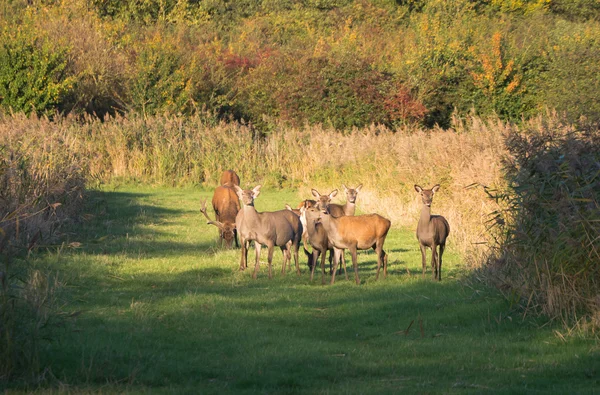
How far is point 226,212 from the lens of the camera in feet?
63.9

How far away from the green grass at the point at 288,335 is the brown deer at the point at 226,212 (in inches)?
75.0

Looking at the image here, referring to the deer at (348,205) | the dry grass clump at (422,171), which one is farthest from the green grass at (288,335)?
the dry grass clump at (422,171)

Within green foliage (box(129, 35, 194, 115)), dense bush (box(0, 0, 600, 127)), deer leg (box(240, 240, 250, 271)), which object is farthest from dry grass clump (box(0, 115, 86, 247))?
green foliage (box(129, 35, 194, 115))

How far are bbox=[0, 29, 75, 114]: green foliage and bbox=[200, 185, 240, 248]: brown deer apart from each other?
895 inches

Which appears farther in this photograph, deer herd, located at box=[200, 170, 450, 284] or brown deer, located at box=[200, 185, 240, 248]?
brown deer, located at box=[200, 185, 240, 248]

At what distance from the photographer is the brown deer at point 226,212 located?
61.8 ft

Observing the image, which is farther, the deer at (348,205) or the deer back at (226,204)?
the deer back at (226,204)

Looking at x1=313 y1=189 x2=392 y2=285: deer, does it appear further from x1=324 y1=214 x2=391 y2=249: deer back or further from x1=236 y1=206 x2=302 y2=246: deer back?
x1=236 y1=206 x2=302 y2=246: deer back

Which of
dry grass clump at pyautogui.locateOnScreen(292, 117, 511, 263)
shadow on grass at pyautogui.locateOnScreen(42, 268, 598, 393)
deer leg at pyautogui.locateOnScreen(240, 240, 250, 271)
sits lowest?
shadow on grass at pyautogui.locateOnScreen(42, 268, 598, 393)

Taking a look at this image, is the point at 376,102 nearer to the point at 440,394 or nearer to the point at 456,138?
the point at 456,138

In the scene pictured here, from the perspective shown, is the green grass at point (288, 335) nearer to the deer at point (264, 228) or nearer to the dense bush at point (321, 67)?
the deer at point (264, 228)

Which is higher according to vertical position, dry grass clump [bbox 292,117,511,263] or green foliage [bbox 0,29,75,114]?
green foliage [bbox 0,29,75,114]

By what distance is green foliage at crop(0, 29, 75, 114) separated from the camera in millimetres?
40844

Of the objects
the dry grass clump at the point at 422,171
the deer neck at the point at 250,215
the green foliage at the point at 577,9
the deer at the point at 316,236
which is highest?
the green foliage at the point at 577,9
